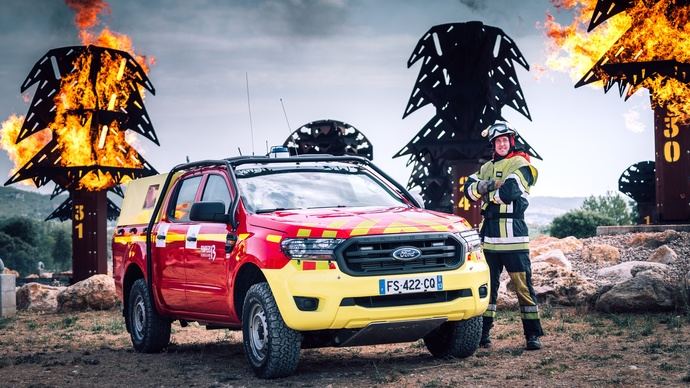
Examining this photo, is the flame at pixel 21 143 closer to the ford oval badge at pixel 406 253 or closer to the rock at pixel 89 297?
the rock at pixel 89 297

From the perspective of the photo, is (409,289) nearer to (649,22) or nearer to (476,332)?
(476,332)

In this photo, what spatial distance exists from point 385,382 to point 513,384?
1.13 metres

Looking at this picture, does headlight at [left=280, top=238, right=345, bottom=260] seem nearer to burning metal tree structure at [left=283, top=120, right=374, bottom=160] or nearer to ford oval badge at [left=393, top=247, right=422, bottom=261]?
ford oval badge at [left=393, top=247, right=422, bottom=261]

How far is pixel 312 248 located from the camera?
8180 mm

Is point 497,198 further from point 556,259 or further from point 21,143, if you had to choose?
point 21,143

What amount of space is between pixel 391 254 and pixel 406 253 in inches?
5.5

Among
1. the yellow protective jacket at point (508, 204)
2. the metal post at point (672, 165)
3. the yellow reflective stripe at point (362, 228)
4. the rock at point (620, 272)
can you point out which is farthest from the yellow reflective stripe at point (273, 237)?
the metal post at point (672, 165)

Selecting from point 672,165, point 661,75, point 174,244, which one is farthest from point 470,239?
point 672,165

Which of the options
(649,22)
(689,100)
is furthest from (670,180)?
(649,22)

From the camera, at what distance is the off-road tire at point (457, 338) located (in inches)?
368

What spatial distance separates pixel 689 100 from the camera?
87.4 feet

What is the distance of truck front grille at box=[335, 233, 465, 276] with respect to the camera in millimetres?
8188

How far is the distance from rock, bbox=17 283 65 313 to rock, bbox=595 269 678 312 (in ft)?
41.9

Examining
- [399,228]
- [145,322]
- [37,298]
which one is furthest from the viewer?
[37,298]
